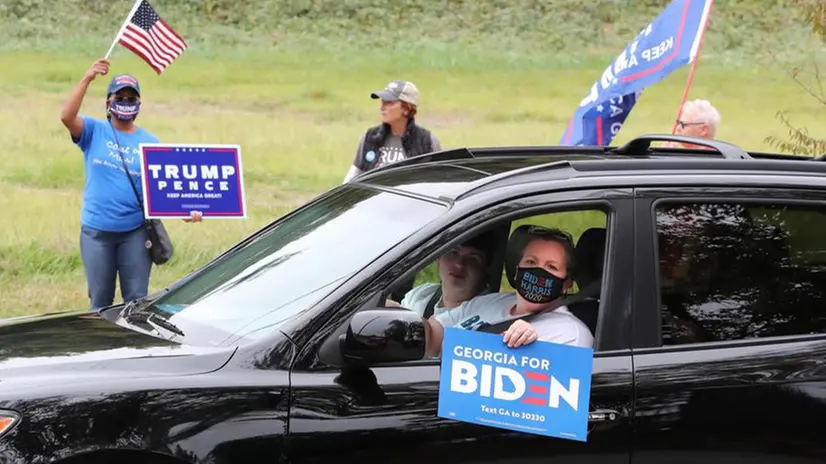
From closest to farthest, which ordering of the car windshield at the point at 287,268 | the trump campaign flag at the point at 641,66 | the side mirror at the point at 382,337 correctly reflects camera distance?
the side mirror at the point at 382,337 < the car windshield at the point at 287,268 < the trump campaign flag at the point at 641,66

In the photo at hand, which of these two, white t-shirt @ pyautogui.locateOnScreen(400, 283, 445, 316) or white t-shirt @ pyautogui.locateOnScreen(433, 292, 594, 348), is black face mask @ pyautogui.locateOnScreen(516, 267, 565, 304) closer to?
white t-shirt @ pyautogui.locateOnScreen(433, 292, 594, 348)

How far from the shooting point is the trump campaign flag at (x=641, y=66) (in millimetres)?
8000

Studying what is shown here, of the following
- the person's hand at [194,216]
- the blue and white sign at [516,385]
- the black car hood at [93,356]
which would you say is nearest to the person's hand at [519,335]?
the blue and white sign at [516,385]

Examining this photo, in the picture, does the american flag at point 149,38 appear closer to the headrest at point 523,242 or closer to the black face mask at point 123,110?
the black face mask at point 123,110

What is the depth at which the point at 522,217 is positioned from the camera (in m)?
4.03

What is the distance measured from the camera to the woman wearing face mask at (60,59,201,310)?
752 centimetres

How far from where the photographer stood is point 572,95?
28.8 m

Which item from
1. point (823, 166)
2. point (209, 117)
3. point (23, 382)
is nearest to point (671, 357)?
point (823, 166)

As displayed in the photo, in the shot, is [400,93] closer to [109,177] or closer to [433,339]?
[109,177]

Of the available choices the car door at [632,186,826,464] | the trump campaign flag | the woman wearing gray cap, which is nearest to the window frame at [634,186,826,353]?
the car door at [632,186,826,464]

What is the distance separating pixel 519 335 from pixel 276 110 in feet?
74.8

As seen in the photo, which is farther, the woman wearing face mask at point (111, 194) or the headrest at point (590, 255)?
the woman wearing face mask at point (111, 194)

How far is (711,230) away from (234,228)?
9.23 m

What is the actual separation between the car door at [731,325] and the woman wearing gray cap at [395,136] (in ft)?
13.2
